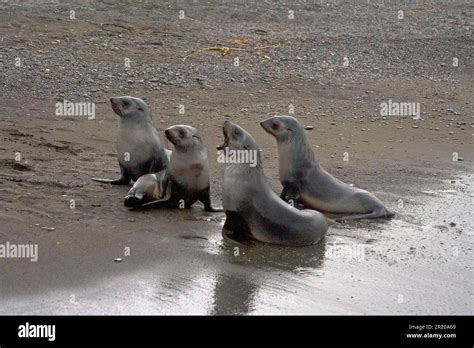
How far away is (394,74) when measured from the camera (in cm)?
1455

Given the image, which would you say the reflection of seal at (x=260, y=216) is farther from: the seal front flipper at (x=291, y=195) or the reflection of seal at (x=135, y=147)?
the reflection of seal at (x=135, y=147)

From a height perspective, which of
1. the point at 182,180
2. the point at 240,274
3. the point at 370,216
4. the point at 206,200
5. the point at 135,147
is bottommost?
the point at 240,274

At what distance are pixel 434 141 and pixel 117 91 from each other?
14.5ft

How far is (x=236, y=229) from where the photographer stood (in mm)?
6879

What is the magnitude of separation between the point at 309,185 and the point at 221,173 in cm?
136

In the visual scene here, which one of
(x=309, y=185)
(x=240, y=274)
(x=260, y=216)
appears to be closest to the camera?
(x=240, y=274)

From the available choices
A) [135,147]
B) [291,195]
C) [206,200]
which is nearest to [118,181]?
[135,147]

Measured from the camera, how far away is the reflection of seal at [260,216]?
22.3 ft

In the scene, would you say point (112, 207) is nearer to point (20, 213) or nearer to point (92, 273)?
point (20, 213)

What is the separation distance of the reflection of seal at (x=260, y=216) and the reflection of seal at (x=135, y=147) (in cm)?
149

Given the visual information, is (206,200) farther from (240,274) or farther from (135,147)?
(240,274)

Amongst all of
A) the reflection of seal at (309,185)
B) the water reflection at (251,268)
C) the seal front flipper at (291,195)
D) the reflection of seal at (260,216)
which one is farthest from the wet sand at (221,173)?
the seal front flipper at (291,195)

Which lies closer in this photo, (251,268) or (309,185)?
(251,268)

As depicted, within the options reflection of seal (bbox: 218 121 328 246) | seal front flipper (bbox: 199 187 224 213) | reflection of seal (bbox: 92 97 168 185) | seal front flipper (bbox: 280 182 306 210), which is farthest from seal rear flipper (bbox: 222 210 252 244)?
reflection of seal (bbox: 92 97 168 185)
